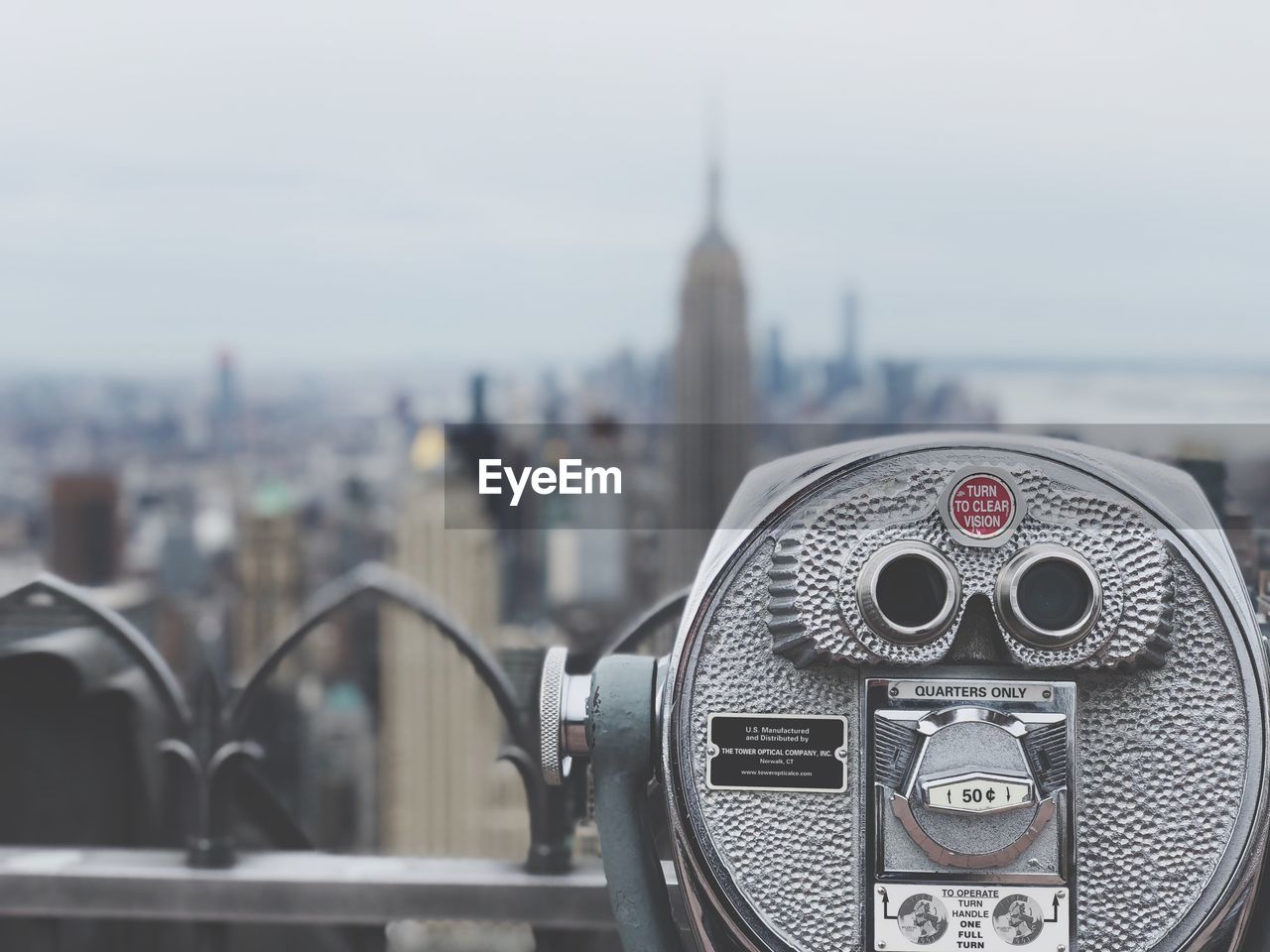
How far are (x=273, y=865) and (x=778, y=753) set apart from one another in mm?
968

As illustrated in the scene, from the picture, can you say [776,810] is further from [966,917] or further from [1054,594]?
[1054,594]

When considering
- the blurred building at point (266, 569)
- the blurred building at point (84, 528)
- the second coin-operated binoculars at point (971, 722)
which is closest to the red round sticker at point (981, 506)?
the second coin-operated binoculars at point (971, 722)

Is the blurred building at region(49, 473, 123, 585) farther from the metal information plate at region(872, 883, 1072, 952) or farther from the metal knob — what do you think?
the metal information plate at region(872, 883, 1072, 952)

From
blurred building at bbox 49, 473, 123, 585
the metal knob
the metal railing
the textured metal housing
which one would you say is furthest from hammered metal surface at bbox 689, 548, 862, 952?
blurred building at bbox 49, 473, 123, 585

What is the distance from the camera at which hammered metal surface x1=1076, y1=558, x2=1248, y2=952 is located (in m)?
1.25

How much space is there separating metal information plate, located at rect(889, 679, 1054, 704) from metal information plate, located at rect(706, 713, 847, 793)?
6 centimetres

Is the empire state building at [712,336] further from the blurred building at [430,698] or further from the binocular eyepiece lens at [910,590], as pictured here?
the binocular eyepiece lens at [910,590]

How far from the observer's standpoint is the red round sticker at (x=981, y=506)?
127 cm

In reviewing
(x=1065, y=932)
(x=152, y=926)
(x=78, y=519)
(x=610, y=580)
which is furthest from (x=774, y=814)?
(x=610, y=580)

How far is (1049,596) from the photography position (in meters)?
1.25

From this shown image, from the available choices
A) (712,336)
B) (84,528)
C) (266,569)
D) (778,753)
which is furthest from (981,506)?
(712,336)

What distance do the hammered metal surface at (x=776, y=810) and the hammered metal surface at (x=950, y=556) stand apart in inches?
1.0

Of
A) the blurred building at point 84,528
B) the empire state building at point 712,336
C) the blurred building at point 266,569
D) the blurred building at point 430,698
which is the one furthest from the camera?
the empire state building at point 712,336

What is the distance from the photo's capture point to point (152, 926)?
2125mm
